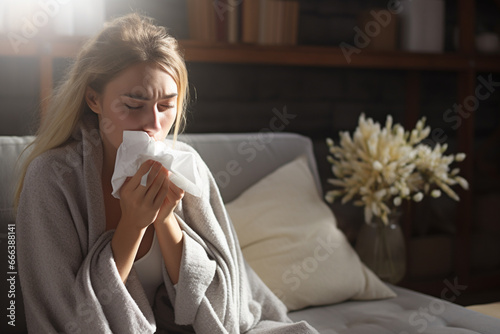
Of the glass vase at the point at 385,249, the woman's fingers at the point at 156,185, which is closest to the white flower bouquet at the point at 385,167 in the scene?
the glass vase at the point at 385,249

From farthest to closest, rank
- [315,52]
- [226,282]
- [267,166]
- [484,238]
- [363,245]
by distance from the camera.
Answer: [484,238]
[315,52]
[363,245]
[267,166]
[226,282]

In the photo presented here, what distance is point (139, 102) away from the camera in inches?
45.3

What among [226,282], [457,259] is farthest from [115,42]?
[457,259]

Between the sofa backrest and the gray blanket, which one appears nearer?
the gray blanket

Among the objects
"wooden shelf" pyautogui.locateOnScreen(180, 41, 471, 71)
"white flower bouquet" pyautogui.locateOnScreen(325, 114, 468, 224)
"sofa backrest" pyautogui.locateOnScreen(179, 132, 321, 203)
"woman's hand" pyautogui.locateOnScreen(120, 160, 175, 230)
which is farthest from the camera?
"wooden shelf" pyautogui.locateOnScreen(180, 41, 471, 71)

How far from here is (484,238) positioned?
115 inches

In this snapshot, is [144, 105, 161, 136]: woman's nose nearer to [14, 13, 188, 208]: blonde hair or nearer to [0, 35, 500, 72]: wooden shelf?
[14, 13, 188, 208]: blonde hair

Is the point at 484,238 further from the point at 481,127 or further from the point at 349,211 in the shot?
the point at 349,211

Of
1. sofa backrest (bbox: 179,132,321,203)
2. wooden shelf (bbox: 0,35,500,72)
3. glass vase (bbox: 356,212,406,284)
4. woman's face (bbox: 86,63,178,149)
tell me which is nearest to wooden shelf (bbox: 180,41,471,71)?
wooden shelf (bbox: 0,35,500,72)

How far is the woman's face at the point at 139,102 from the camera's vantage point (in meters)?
1.15

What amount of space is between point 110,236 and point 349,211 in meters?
1.57

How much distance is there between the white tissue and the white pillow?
49cm

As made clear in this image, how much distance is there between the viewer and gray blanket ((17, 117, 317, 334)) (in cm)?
113

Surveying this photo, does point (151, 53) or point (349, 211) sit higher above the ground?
point (151, 53)
